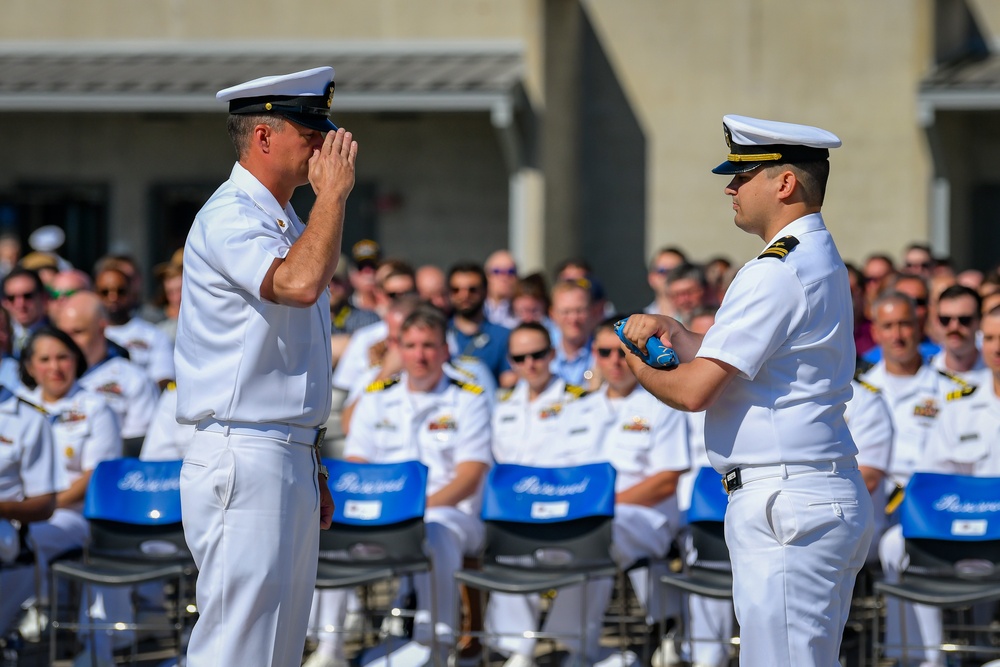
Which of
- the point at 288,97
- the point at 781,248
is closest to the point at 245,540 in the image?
the point at 288,97

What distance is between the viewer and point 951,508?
609cm

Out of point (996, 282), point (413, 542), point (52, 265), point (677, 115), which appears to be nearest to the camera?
point (413, 542)

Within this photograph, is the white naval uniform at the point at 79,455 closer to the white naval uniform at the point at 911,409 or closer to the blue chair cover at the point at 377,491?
the blue chair cover at the point at 377,491

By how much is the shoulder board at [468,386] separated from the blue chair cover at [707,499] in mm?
1327

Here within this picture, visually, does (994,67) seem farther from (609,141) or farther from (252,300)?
(252,300)

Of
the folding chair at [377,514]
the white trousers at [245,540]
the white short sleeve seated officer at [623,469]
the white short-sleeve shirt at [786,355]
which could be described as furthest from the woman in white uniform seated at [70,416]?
the white short-sleeve shirt at [786,355]

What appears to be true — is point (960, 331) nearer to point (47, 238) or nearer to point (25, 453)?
point (25, 453)

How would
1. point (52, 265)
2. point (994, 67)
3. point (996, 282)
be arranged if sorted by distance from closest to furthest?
point (996, 282) < point (52, 265) < point (994, 67)

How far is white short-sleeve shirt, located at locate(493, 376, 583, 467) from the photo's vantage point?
24.0 ft

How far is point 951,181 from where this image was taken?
13422mm

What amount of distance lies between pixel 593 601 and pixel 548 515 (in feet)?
1.44

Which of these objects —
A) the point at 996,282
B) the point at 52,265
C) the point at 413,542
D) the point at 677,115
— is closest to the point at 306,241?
the point at 413,542

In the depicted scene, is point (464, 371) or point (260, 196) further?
point (464, 371)

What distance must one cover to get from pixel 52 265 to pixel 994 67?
330 inches
